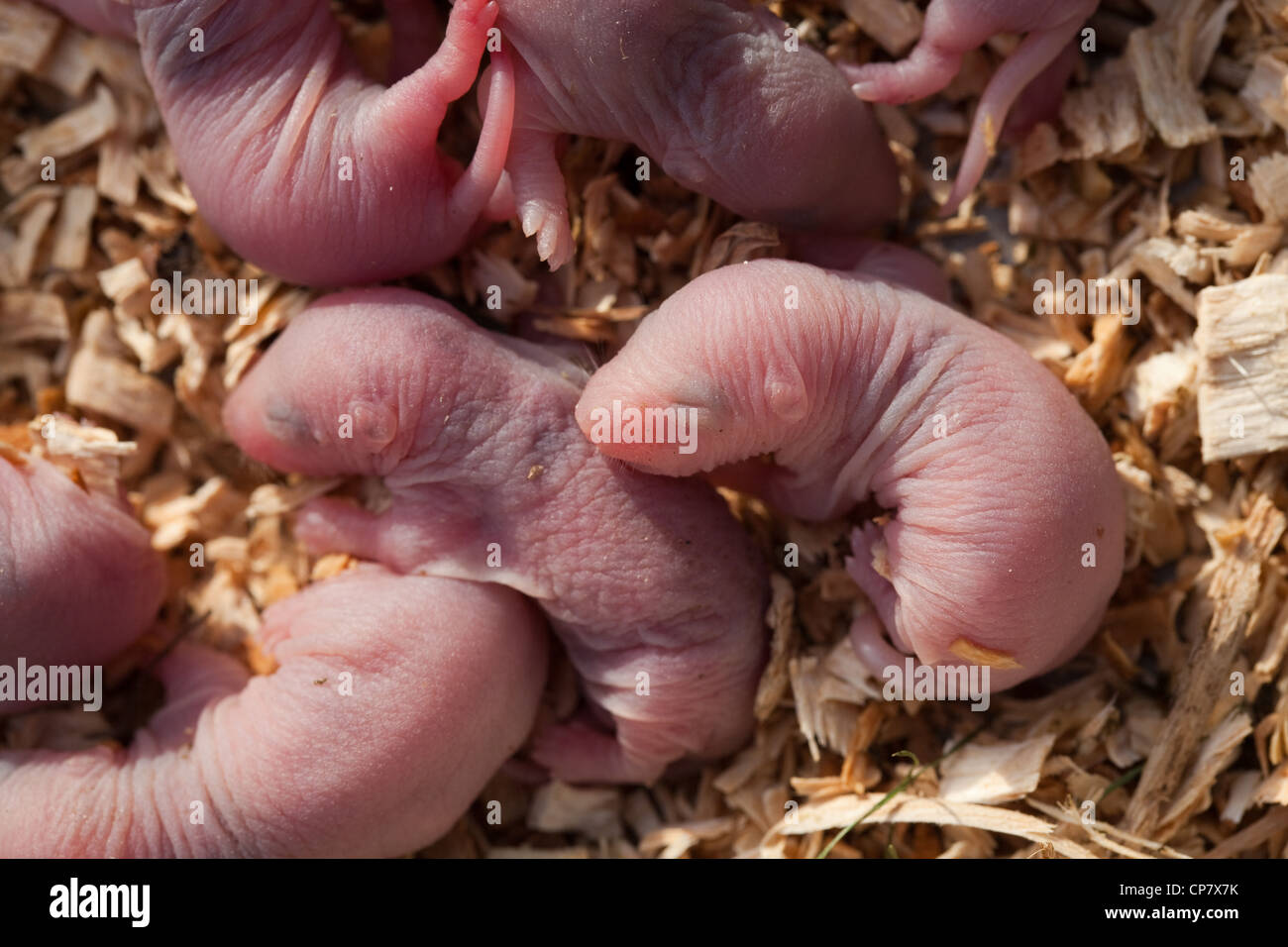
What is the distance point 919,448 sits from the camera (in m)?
2.17

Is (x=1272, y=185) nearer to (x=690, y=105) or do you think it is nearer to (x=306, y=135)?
(x=690, y=105)

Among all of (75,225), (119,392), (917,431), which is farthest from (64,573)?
(917,431)

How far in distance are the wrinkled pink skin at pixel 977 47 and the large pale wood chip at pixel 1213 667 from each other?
0.89 meters

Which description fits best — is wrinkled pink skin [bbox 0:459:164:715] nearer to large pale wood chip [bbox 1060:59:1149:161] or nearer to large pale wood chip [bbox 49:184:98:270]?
large pale wood chip [bbox 49:184:98:270]

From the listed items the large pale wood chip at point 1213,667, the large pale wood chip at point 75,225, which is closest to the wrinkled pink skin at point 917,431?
the large pale wood chip at point 1213,667

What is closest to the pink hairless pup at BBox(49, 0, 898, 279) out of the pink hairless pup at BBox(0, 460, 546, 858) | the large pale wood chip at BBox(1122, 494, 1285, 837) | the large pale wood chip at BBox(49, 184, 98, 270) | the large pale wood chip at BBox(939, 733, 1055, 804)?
the large pale wood chip at BBox(49, 184, 98, 270)

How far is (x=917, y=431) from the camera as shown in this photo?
2.17m

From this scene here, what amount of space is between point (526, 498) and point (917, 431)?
753mm

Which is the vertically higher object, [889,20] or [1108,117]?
[889,20]

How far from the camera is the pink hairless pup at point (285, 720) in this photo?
7.19 feet

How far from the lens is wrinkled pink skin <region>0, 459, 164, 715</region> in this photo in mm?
2215

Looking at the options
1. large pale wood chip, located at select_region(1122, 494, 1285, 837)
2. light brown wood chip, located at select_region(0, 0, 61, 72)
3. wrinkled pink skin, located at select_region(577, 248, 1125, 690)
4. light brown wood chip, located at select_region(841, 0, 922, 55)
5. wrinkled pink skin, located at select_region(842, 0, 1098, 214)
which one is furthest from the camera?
light brown wood chip, located at select_region(0, 0, 61, 72)

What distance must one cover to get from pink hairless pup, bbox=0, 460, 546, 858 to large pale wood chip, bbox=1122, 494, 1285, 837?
124cm

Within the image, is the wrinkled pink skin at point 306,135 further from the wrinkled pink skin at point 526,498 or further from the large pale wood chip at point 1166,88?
the large pale wood chip at point 1166,88
